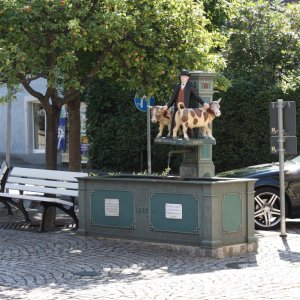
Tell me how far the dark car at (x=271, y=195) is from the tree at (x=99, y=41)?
6.82 ft

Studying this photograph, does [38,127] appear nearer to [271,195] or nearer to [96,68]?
[96,68]

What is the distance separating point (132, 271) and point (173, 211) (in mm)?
1419

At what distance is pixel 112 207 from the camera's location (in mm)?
10445

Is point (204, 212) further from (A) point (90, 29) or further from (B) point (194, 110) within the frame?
(A) point (90, 29)

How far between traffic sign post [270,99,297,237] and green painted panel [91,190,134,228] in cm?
253

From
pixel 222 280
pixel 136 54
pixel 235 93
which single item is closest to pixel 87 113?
pixel 235 93

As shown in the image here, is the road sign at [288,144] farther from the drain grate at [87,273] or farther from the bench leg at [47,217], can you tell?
the drain grate at [87,273]

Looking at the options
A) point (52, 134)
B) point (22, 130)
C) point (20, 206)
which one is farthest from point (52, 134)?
point (22, 130)

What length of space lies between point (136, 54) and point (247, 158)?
9.91 m

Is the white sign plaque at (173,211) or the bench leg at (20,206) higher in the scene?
the white sign plaque at (173,211)

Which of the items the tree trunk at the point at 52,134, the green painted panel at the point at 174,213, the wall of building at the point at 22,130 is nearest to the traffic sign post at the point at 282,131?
the green painted panel at the point at 174,213

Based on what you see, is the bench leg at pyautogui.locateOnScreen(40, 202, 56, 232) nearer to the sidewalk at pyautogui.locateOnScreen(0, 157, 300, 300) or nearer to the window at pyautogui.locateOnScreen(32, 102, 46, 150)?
the sidewalk at pyautogui.locateOnScreen(0, 157, 300, 300)

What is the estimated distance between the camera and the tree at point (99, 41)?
11.1 metres

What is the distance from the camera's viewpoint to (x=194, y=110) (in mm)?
10398
